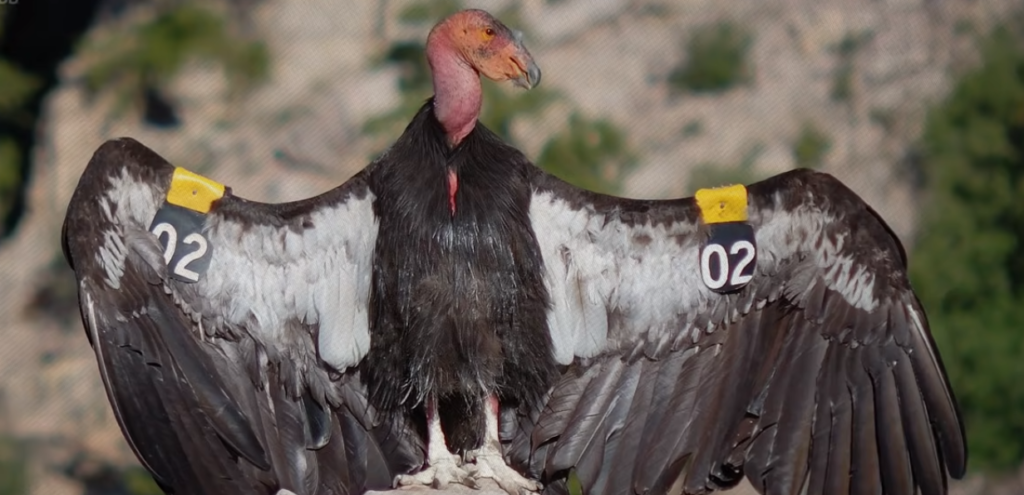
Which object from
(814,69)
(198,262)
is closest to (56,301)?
(814,69)

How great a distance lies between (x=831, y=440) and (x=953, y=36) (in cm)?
962

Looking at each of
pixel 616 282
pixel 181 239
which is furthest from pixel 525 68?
pixel 181 239

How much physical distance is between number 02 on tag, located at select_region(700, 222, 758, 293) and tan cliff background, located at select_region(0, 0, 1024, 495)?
7.78 meters

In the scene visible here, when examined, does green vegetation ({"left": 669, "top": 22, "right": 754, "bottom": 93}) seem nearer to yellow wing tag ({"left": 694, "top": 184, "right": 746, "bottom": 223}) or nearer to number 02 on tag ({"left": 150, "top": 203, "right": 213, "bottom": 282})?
yellow wing tag ({"left": 694, "top": 184, "right": 746, "bottom": 223})

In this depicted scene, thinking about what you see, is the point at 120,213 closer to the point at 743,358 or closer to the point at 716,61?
the point at 743,358

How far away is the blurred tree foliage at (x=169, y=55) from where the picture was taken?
17.0 metres

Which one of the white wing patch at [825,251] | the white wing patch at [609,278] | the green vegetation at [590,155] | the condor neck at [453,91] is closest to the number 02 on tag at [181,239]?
the condor neck at [453,91]

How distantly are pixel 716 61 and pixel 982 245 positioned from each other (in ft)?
10.1

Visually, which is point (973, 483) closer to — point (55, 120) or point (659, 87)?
point (659, 87)

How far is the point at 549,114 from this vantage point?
1546 cm

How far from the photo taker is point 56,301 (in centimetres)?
1653

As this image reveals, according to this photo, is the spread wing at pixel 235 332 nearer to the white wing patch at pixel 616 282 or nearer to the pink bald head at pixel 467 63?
the pink bald head at pixel 467 63

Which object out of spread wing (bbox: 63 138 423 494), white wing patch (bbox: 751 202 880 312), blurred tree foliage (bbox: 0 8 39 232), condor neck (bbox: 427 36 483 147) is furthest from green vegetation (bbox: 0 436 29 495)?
white wing patch (bbox: 751 202 880 312)

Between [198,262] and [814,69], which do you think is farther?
[814,69]
